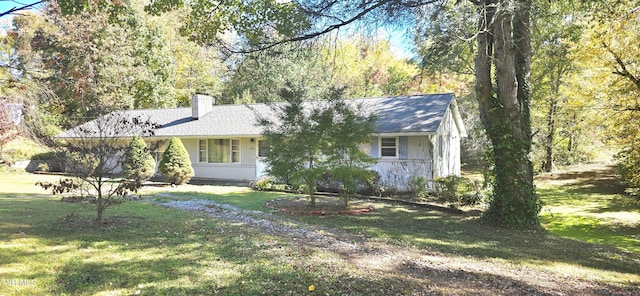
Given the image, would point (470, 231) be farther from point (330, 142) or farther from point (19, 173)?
point (19, 173)

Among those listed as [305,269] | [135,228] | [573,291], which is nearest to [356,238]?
[305,269]

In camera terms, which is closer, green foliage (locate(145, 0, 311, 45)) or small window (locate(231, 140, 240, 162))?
green foliage (locate(145, 0, 311, 45))

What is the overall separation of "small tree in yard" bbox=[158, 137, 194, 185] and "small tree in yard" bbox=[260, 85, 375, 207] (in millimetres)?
7476

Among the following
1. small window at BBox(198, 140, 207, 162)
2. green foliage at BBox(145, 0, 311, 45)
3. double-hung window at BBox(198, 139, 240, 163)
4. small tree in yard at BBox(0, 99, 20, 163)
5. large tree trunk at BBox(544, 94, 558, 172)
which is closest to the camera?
green foliage at BBox(145, 0, 311, 45)

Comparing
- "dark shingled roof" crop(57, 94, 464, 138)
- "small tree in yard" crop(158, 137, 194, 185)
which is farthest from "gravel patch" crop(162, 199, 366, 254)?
"small tree in yard" crop(158, 137, 194, 185)

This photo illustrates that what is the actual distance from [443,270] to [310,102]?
1208cm

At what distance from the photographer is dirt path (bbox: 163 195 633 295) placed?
4891 mm

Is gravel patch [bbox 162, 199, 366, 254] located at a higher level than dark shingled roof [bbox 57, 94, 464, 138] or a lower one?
lower

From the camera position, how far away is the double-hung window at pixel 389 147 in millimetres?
16469

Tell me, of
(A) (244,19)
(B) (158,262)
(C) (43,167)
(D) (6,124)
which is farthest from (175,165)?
(B) (158,262)

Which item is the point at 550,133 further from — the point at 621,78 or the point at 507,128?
the point at 507,128

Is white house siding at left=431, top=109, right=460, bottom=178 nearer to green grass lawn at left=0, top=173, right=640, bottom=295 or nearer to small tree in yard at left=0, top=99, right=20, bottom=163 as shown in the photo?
green grass lawn at left=0, top=173, right=640, bottom=295

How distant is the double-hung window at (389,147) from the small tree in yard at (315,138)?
5036 millimetres

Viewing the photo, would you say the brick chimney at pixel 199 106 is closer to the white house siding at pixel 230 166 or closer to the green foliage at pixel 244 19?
the white house siding at pixel 230 166
